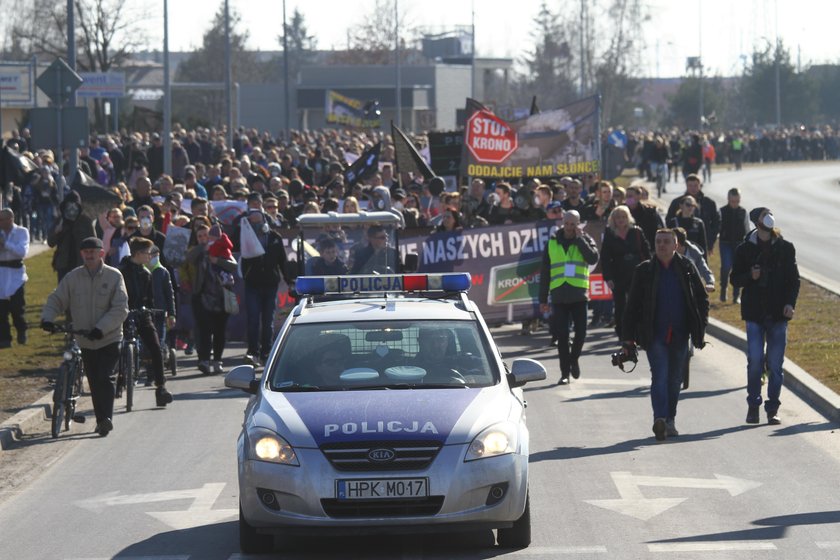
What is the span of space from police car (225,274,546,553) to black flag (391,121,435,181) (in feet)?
56.0

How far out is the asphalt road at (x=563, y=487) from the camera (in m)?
9.36

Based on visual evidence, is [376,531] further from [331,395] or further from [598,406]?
[598,406]

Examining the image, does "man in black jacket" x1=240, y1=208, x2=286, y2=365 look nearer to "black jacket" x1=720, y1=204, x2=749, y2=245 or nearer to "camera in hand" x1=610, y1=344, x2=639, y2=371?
"camera in hand" x1=610, y1=344, x2=639, y2=371

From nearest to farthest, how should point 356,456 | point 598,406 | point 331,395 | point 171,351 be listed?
point 356,456, point 331,395, point 598,406, point 171,351

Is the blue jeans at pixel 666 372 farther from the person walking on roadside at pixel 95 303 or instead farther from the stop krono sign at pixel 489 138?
the stop krono sign at pixel 489 138

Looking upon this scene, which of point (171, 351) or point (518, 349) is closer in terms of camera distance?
point (171, 351)

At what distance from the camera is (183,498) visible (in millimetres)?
11008

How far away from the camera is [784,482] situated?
11.2 m

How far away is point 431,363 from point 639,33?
297 feet

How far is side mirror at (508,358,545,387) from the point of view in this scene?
9.70 meters

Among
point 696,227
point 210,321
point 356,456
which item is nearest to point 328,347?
point 356,456

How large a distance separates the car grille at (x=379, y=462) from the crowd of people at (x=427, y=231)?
293cm

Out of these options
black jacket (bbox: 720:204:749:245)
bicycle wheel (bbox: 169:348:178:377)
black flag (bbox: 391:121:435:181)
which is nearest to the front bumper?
bicycle wheel (bbox: 169:348:178:377)

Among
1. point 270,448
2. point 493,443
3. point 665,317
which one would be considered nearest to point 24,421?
point 665,317
